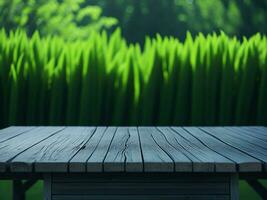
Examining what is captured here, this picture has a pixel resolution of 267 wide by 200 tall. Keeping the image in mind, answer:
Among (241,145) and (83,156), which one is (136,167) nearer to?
(83,156)

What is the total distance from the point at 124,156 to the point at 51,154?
Answer: 0.37 m

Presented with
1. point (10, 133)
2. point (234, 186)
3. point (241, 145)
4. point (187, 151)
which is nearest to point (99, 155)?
point (187, 151)

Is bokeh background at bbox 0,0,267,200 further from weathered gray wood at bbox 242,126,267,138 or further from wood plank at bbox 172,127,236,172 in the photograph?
wood plank at bbox 172,127,236,172

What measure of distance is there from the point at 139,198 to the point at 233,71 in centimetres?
412

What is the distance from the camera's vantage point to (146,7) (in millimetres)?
32406

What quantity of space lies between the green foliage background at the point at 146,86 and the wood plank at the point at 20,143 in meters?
2.22

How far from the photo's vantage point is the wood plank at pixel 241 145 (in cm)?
278

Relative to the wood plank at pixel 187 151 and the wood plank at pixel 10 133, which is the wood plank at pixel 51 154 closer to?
the wood plank at pixel 10 133

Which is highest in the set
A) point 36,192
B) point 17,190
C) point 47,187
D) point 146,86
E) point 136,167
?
point 146,86

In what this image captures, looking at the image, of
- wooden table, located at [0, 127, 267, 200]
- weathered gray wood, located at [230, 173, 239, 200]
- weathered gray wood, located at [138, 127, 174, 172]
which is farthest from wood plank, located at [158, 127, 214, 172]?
weathered gray wood, located at [230, 173, 239, 200]

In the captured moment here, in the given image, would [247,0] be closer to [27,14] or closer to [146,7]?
[146,7]

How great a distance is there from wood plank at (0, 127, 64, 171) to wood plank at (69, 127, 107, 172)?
0.30 m

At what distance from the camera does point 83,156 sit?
272 cm

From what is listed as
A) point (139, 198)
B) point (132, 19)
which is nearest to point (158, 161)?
point (139, 198)
